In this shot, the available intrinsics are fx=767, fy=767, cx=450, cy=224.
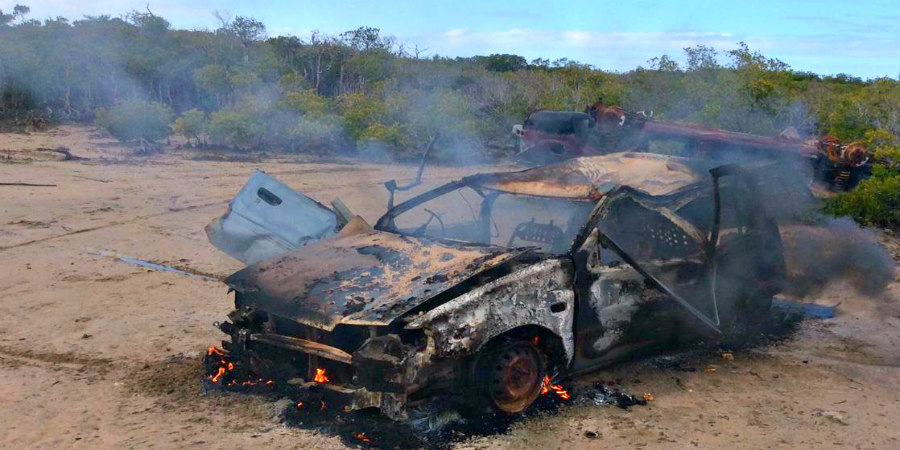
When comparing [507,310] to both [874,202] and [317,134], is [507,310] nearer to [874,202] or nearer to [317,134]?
[874,202]

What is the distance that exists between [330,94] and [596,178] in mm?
21121

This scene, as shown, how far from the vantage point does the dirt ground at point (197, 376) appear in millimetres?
4305

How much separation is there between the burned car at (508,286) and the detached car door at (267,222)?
894mm

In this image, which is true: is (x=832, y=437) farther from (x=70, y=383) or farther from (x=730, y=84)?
(x=730, y=84)

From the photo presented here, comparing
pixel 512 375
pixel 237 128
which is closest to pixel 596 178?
pixel 512 375

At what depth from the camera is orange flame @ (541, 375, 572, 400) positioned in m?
4.67

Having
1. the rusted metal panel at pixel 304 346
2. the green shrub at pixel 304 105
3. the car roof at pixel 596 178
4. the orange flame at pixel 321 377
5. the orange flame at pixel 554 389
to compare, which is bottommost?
the orange flame at pixel 554 389

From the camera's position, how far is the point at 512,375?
4.43m

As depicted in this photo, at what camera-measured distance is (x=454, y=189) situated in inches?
230

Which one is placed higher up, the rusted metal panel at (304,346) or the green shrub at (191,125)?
the green shrub at (191,125)

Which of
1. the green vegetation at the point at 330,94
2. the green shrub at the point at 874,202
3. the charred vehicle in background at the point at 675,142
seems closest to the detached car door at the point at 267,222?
the charred vehicle in background at the point at 675,142

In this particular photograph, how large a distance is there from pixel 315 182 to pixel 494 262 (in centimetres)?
999

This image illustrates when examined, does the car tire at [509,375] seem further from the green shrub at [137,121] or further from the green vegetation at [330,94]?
the green shrub at [137,121]

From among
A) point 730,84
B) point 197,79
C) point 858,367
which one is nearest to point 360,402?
point 858,367
